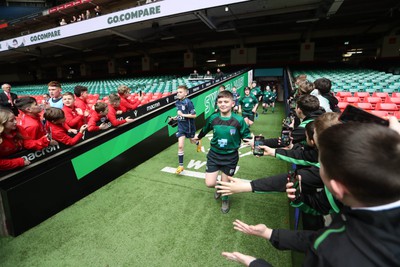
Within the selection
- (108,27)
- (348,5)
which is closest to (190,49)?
(108,27)

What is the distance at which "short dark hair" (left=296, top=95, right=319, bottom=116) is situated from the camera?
2346 millimetres

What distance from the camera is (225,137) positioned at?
313cm

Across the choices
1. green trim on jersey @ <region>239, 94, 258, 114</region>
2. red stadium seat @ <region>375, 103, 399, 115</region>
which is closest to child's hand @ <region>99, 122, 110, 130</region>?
green trim on jersey @ <region>239, 94, 258, 114</region>

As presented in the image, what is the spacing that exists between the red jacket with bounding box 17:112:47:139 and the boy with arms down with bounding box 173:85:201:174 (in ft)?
7.61

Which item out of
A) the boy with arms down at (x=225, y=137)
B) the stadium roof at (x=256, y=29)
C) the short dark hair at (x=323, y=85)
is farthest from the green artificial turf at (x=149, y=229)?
the stadium roof at (x=256, y=29)

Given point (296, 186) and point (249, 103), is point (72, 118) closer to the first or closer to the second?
point (296, 186)

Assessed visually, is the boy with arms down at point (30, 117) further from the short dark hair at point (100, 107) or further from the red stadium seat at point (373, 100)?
the red stadium seat at point (373, 100)

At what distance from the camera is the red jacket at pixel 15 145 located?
2.75 metres

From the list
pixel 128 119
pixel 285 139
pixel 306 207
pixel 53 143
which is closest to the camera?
pixel 306 207

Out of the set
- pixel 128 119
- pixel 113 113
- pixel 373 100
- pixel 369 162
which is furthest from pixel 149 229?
pixel 373 100

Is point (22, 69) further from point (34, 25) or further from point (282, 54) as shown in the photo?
point (282, 54)

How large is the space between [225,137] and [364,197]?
2.38m

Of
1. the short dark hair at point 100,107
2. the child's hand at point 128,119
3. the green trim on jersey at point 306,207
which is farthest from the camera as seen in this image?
the child's hand at point 128,119

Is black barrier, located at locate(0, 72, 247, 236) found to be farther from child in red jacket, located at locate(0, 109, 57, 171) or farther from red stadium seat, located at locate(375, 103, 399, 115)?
red stadium seat, located at locate(375, 103, 399, 115)
